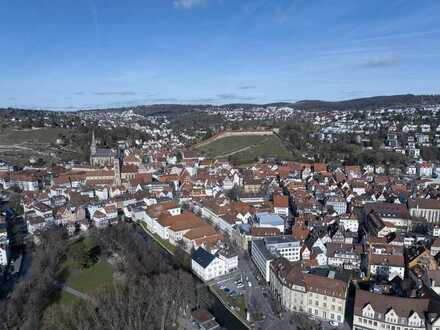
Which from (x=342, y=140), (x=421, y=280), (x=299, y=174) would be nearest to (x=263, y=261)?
(x=421, y=280)

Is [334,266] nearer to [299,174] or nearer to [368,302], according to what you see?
[368,302]

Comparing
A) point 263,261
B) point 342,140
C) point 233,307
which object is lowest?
point 233,307

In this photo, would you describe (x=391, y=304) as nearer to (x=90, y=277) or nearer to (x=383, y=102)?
(x=90, y=277)

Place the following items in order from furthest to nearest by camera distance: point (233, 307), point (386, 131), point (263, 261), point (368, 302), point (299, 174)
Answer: point (386, 131)
point (299, 174)
point (263, 261)
point (233, 307)
point (368, 302)

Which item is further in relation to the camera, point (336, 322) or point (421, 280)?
point (421, 280)

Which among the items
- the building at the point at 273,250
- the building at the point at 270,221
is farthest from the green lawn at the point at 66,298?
the building at the point at 270,221

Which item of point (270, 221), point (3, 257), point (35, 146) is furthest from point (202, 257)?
point (35, 146)
